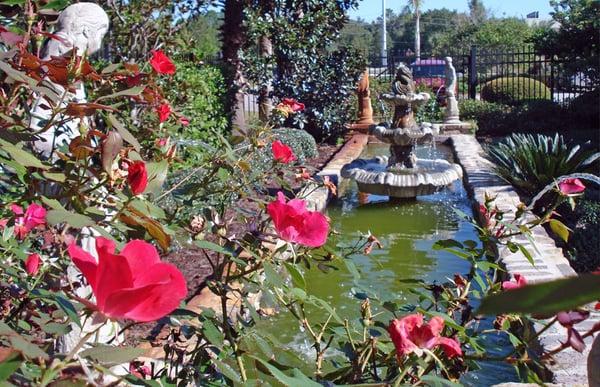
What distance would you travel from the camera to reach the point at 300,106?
2.62 meters

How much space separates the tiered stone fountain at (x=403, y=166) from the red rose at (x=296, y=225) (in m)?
6.82

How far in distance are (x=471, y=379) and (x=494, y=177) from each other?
4.95 meters

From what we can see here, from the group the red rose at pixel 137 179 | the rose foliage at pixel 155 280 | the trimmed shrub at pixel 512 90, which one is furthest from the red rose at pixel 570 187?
the trimmed shrub at pixel 512 90

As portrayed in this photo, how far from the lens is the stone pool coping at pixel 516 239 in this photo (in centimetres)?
263

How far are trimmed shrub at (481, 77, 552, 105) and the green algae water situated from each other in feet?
38.7

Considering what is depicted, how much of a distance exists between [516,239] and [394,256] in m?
1.36

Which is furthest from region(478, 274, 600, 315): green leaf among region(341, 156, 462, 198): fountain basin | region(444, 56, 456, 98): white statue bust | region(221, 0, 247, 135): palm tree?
region(444, 56, 456, 98): white statue bust

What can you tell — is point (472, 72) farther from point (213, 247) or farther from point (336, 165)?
point (213, 247)

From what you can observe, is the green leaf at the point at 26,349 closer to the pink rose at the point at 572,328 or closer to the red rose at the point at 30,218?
the pink rose at the point at 572,328

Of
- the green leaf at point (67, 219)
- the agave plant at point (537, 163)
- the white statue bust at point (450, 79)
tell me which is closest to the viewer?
the green leaf at point (67, 219)

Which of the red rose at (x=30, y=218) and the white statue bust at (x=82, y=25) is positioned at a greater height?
the white statue bust at (x=82, y=25)

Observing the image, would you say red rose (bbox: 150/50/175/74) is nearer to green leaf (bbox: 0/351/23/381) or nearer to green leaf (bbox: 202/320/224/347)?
green leaf (bbox: 202/320/224/347)

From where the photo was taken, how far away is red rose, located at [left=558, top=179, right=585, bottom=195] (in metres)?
1.59

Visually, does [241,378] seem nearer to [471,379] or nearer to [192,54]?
[471,379]
